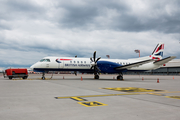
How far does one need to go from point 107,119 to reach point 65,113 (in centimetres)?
172

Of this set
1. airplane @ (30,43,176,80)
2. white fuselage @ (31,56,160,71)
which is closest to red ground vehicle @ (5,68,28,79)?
airplane @ (30,43,176,80)

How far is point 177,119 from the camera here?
551cm

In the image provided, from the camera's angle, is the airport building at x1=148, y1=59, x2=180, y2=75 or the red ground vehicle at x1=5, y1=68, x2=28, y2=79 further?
the airport building at x1=148, y1=59, x2=180, y2=75

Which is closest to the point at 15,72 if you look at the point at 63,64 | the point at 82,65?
the point at 63,64

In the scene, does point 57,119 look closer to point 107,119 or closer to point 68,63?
point 107,119

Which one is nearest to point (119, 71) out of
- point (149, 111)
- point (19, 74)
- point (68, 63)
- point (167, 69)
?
point (68, 63)

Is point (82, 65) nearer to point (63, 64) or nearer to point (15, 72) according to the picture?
point (63, 64)

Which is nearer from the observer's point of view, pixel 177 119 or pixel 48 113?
pixel 177 119

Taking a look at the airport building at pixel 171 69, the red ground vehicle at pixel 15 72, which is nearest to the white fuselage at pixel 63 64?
the red ground vehicle at pixel 15 72

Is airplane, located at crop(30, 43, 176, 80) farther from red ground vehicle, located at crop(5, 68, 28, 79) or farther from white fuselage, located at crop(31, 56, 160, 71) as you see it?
red ground vehicle, located at crop(5, 68, 28, 79)

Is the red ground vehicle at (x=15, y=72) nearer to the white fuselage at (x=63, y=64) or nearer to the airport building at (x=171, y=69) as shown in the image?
the white fuselage at (x=63, y=64)

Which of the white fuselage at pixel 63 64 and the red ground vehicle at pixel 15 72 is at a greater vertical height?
the white fuselage at pixel 63 64

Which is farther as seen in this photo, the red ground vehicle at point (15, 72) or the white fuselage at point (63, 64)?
the red ground vehicle at point (15, 72)

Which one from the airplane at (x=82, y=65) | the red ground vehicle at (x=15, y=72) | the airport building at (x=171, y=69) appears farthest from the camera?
the airport building at (x=171, y=69)
